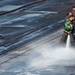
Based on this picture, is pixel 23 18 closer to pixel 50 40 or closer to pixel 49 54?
pixel 50 40

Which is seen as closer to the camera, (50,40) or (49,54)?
(49,54)

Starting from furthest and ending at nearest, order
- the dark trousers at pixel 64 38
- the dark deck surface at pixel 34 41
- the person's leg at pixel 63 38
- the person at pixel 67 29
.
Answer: the person's leg at pixel 63 38 → the dark trousers at pixel 64 38 → the person at pixel 67 29 → the dark deck surface at pixel 34 41

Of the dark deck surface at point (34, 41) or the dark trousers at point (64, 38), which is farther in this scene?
the dark trousers at point (64, 38)

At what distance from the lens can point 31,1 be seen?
117ft

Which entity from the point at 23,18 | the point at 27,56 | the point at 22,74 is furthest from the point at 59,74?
the point at 23,18

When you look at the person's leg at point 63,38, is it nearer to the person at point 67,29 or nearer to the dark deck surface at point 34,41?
the person at point 67,29

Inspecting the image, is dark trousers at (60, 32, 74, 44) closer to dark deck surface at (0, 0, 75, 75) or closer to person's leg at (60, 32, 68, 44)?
person's leg at (60, 32, 68, 44)

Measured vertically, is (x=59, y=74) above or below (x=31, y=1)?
below

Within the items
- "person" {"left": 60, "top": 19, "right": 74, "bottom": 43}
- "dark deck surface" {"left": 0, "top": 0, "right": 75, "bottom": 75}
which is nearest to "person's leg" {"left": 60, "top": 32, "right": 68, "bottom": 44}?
"person" {"left": 60, "top": 19, "right": 74, "bottom": 43}

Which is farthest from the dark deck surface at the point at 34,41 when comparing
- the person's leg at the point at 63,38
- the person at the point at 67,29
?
the person at the point at 67,29

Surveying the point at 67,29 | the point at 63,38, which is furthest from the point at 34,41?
the point at 67,29

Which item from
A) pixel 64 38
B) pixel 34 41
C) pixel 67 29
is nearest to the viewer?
pixel 67 29

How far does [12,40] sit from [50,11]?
7.28m

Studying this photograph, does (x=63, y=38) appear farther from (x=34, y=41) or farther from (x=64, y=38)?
(x=34, y=41)
